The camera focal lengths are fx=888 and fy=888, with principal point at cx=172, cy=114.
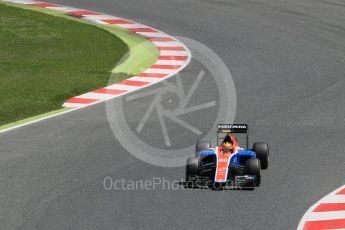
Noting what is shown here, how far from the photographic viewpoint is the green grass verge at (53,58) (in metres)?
22.9

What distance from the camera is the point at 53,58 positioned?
27.3 m

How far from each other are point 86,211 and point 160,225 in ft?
4.71

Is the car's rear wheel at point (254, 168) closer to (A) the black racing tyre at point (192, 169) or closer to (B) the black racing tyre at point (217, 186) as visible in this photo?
(B) the black racing tyre at point (217, 186)

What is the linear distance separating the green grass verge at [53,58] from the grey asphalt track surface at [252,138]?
69.1 inches

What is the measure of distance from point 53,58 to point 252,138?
390 inches

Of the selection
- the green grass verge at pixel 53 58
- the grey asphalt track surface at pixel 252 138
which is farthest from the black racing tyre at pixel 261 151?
the green grass verge at pixel 53 58

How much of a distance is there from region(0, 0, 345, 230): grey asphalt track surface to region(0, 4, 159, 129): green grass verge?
1754 mm

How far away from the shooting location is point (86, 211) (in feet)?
49.7

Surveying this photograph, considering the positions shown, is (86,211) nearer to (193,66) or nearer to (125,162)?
(125,162)

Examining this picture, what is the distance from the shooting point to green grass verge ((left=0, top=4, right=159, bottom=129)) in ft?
75.0

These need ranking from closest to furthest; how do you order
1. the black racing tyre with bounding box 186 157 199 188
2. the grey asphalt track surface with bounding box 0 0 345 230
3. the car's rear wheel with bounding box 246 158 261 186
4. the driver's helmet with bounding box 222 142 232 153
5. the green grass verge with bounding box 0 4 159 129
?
the grey asphalt track surface with bounding box 0 0 345 230, the car's rear wheel with bounding box 246 158 261 186, the black racing tyre with bounding box 186 157 199 188, the driver's helmet with bounding box 222 142 232 153, the green grass verge with bounding box 0 4 159 129

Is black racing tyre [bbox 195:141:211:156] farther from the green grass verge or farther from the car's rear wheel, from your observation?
the green grass verge

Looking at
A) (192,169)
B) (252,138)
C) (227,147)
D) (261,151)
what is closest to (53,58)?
(252,138)

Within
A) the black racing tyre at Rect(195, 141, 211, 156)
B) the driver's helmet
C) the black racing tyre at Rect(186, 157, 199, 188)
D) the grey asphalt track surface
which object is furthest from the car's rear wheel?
the black racing tyre at Rect(195, 141, 211, 156)
